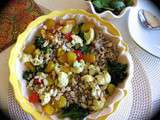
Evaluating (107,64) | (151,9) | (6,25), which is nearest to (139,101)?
(107,64)

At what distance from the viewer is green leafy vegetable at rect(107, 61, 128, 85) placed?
2.17 ft

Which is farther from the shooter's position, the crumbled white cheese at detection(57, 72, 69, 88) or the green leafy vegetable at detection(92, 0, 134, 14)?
the green leafy vegetable at detection(92, 0, 134, 14)

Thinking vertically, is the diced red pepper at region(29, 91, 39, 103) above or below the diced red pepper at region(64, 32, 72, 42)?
below

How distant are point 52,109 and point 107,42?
17 cm

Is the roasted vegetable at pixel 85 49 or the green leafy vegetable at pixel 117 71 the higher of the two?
the roasted vegetable at pixel 85 49

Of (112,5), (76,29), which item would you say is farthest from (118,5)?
(76,29)

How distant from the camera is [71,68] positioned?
2.15 ft

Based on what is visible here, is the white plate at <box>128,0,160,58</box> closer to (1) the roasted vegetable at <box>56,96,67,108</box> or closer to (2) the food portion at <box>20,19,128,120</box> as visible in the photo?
(2) the food portion at <box>20,19,128,120</box>

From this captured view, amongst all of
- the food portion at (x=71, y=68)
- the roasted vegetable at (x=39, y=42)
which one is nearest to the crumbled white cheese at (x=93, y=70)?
the food portion at (x=71, y=68)

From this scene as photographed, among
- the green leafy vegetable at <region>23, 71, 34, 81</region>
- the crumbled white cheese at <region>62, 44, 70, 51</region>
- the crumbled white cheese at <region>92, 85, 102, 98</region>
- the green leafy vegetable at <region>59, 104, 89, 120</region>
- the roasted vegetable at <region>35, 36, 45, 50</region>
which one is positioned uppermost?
the roasted vegetable at <region>35, 36, 45, 50</region>

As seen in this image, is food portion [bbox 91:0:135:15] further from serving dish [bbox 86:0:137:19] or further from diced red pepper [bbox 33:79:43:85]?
diced red pepper [bbox 33:79:43:85]

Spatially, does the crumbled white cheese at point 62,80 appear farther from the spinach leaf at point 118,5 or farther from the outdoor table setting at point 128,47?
the spinach leaf at point 118,5

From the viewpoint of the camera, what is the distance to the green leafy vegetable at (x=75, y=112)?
0.65 metres

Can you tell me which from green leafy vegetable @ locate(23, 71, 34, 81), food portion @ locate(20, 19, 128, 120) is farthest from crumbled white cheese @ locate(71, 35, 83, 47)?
green leafy vegetable @ locate(23, 71, 34, 81)
